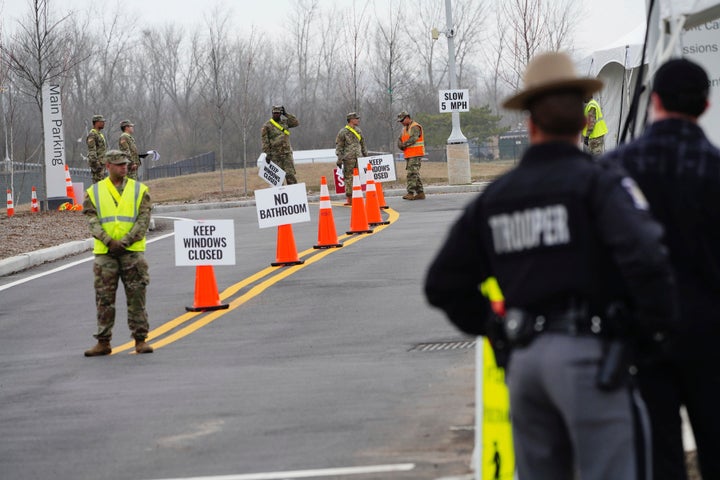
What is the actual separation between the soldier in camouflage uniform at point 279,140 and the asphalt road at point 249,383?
7.68 meters

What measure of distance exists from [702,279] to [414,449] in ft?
11.6

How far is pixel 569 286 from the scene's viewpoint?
13.2ft

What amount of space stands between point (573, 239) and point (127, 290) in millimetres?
8818

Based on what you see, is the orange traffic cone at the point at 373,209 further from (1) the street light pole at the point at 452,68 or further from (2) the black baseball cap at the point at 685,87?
(2) the black baseball cap at the point at 685,87

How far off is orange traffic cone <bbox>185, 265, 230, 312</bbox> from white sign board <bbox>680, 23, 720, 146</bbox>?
7301 mm

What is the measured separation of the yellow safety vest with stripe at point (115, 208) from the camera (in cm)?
1227

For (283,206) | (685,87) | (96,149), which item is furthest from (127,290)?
(96,149)

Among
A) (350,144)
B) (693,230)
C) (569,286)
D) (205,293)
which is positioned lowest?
(205,293)

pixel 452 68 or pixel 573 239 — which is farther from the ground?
pixel 452 68

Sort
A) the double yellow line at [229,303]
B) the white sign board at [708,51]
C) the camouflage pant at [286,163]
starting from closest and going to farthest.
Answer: the white sign board at [708,51] → the double yellow line at [229,303] → the camouflage pant at [286,163]

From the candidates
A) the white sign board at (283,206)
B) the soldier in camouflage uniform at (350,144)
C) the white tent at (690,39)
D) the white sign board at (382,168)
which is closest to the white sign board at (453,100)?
the white sign board at (382,168)

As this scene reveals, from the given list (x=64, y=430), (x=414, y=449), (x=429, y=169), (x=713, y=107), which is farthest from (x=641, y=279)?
(x=429, y=169)

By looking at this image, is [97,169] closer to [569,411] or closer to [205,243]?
[205,243]

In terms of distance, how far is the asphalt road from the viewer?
7906 mm
